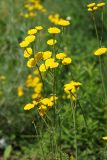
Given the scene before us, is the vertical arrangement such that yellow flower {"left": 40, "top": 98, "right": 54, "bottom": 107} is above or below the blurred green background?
above

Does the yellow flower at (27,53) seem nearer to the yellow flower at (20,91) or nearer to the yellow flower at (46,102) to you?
the yellow flower at (46,102)

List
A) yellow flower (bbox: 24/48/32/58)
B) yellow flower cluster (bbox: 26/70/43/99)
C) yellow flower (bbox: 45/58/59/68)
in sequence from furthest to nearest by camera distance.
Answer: yellow flower cluster (bbox: 26/70/43/99) → yellow flower (bbox: 24/48/32/58) → yellow flower (bbox: 45/58/59/68)

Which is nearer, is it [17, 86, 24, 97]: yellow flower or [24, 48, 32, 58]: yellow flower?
[24, 48, 32, 58]: yellow flower

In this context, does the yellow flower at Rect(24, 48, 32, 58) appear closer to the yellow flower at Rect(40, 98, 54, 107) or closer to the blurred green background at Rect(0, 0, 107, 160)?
the yellow flower at Rect(40, 98, 54, 107)

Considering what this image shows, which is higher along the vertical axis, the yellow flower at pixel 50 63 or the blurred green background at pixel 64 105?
the yellow flower at pixel 50 63

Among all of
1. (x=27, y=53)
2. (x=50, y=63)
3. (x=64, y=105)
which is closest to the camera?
(x=50, y=63)

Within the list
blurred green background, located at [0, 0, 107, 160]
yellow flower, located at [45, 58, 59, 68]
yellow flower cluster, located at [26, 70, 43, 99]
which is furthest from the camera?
yellow flower cluster, located at [26, 70, 43, 99]

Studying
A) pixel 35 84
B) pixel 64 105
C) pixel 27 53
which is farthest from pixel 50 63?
pixel 35 84

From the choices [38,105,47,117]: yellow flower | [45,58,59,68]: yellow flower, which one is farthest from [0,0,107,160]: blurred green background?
[45,58,59,68]: yellow flower

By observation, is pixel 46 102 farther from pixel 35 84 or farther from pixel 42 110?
pixel 35 84

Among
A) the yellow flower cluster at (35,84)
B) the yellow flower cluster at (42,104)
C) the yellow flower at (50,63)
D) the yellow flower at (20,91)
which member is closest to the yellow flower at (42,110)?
the yellow flower cluster at (42,104)

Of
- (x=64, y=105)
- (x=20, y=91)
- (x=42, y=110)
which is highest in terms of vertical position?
(x=42, y=110)
